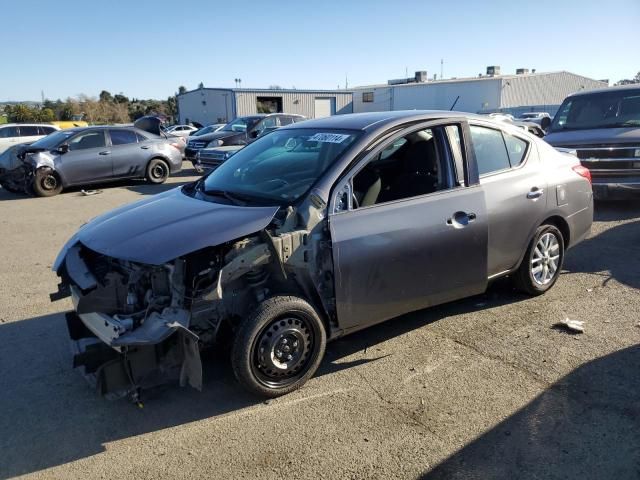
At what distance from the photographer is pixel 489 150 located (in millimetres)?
4598

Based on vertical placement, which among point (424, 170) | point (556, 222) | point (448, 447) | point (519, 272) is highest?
point (424, 170)

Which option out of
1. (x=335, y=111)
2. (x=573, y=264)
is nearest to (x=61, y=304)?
(x=573, y=264)

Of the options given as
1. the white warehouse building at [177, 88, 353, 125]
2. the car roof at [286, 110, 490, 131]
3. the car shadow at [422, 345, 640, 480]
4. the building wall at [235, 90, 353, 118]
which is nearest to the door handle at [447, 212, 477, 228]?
the car roof at [286, 110, 490, 131]

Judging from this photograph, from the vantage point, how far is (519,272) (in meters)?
4.97

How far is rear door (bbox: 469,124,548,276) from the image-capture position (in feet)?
14.4

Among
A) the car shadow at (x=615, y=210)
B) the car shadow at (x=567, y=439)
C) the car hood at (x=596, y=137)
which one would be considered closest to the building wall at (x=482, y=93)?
the car shadow at (x=615, y=210)

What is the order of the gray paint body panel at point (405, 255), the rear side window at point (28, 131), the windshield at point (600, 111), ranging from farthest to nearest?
the rear side window at point (28, 131) → the windshield at point (600, 111) → the gray paint body panel at point (405, 255)

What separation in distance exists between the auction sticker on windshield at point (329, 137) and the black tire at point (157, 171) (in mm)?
10563

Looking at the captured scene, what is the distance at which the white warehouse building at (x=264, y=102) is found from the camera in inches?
1783

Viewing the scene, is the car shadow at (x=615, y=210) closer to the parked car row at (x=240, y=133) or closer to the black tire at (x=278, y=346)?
the black tire at (x=278, y=346)

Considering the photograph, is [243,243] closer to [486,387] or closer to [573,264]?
[486,387]

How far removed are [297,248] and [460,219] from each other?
143 cm

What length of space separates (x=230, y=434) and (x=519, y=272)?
3.18m

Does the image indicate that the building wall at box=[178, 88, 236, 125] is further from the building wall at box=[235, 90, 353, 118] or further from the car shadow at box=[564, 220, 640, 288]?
the car shadow at box=[564, 220, 640, 288]
